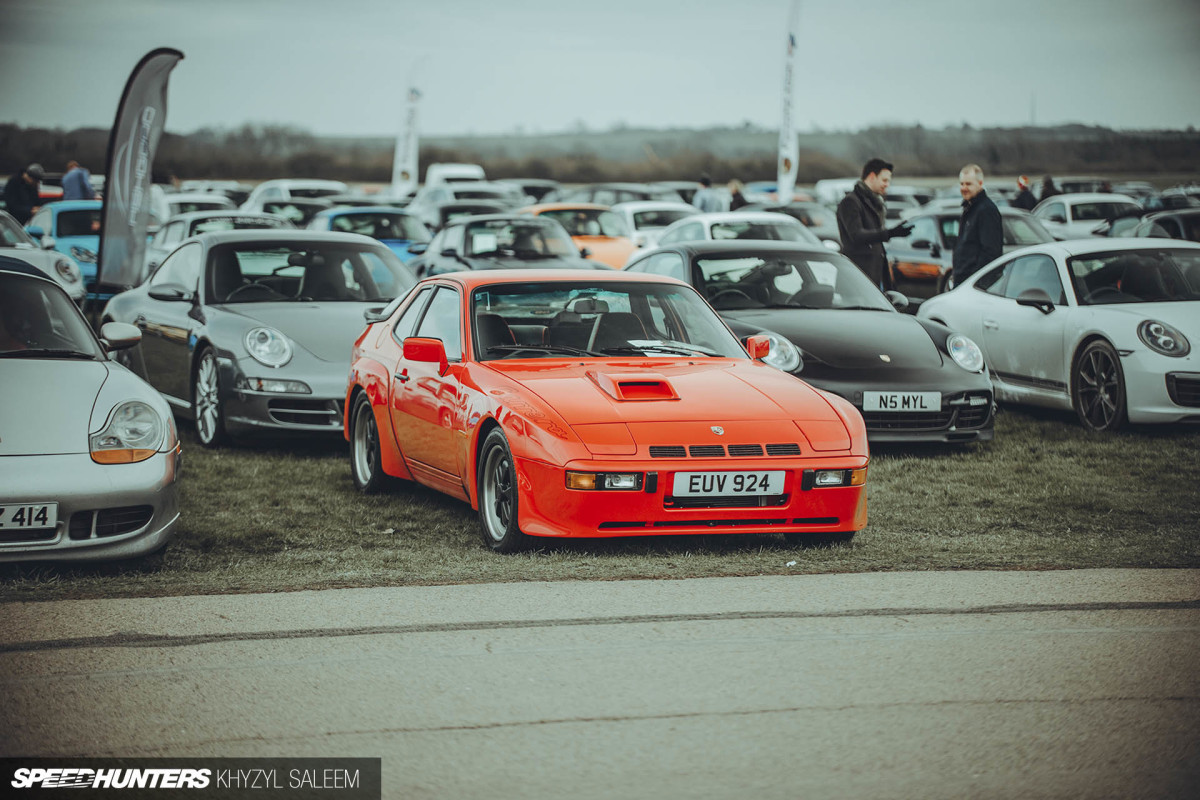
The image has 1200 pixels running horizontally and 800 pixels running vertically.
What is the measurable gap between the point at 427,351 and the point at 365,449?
1329mm

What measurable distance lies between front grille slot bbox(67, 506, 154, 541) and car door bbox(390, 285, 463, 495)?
4.75ft

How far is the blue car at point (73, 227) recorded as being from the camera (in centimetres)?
1902

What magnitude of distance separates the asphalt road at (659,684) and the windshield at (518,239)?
36.0ft

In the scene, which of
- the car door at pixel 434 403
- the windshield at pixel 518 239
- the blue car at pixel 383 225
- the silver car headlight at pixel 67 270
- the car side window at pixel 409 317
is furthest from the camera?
the blue car at pixel 383 225

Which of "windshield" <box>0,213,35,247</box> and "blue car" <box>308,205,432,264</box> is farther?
"blue car" <box>308,205,432,264</box>

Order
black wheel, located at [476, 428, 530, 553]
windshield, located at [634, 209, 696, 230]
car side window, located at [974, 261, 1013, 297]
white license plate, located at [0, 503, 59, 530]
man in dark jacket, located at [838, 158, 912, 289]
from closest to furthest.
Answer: white license plate, located at [0, 503, 59, 530]
black wheel, located at [476, 428, 530, 553]
car side window, located at [974, 261, 1013, 297]
man in dark jacket, located at [838, 158, 912, 289]
windshield, located at [634, 209, 696, 230]

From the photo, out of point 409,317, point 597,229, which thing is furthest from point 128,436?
point 597,229

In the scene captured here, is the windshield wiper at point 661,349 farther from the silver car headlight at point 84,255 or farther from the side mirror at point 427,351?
the silver car headlight at point 84,255

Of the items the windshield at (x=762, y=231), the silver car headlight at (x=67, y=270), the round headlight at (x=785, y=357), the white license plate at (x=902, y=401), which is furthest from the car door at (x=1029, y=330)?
the silver car headlight at (x=67, y=270)

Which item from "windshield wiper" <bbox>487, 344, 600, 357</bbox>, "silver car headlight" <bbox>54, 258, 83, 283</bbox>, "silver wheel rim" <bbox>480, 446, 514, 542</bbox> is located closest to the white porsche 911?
"windshield wiper" <bbox>487, 344, 600, 357</bbox>

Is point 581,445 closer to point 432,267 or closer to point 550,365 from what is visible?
point 550,365

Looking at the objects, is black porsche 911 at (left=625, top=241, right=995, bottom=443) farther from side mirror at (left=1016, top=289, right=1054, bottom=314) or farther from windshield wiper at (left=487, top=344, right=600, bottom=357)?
windshield wiper at (left=487, top=344, right=600, bottom=357)

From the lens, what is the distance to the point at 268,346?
9.24 m

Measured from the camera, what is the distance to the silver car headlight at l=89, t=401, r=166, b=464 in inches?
228
